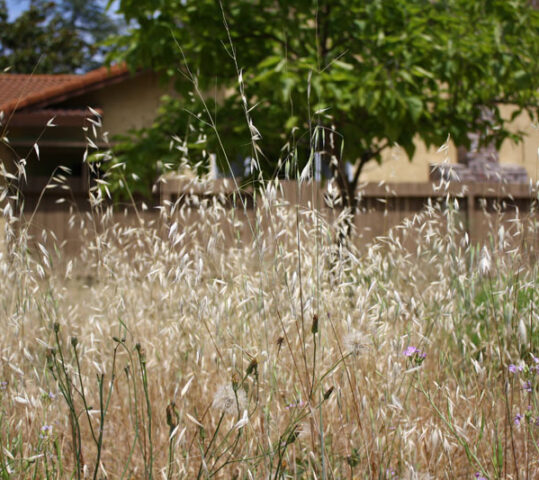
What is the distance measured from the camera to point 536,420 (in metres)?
1.63

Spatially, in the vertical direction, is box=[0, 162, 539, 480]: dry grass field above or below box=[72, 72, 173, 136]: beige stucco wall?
below

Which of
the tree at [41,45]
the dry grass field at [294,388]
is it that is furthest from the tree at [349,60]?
the tree at [41,45]

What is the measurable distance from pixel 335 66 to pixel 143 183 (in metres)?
2.61

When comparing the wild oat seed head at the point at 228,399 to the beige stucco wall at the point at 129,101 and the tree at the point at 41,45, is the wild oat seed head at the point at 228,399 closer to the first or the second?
the beige stucco wall at the point at 129,101

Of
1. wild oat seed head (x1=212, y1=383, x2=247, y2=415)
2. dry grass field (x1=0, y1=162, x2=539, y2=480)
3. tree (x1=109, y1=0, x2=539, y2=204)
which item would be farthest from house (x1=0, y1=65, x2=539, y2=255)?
wild oat seed head (x1=212, y1=383, x2=247, y2=415)

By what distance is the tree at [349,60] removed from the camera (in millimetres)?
4613

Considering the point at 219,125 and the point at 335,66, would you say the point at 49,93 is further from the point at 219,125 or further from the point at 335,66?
the point at 335,66

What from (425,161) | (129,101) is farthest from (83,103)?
(425,161)

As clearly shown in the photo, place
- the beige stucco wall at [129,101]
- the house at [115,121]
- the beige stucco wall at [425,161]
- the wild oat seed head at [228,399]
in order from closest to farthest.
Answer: the wild oat seed head at [228,399], the house at [115,121], the beige stucco wall at [425,161], the beige stucco wall at [129,101]

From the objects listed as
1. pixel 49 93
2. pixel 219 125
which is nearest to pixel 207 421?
pixel 219 125

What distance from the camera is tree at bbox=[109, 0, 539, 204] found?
461 cm

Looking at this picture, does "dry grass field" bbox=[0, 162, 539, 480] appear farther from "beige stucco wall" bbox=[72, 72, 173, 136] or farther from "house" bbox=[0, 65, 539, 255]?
"beige stucco wall" bbox=[72, 72, 173, 136]

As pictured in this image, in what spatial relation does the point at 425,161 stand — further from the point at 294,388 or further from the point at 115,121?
the point at 294,388

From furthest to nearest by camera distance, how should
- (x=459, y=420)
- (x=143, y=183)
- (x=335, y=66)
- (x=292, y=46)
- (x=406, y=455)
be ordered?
(x=143, y=183)
(x=292, y=46)
(x=335, y=66)
(x=459, y=420)
(x=406, y=455)
